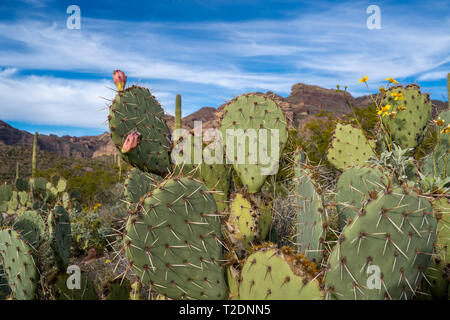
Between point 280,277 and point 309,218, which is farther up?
point 309,218

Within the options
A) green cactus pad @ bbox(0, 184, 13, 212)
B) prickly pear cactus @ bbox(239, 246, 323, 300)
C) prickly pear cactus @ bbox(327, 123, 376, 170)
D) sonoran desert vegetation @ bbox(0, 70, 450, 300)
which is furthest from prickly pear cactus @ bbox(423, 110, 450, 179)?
green cactus pad @ bbox(0, 184, 13, 212)

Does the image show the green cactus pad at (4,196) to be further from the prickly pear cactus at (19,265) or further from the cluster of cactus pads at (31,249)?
the prickly pear cactus at (19,265)

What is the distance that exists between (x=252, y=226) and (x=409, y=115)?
229 cm

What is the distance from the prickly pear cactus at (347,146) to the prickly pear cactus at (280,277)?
2.81 m

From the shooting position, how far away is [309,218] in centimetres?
197

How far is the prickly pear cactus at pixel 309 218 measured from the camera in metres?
1.85

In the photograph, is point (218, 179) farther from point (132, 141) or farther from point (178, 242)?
point (178, 242)

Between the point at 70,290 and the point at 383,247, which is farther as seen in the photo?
the point at 70,290

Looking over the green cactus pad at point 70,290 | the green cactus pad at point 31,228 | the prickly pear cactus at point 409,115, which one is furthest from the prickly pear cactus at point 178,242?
the prickly pear cactus at point 409,115

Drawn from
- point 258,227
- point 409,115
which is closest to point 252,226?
point 258,227
